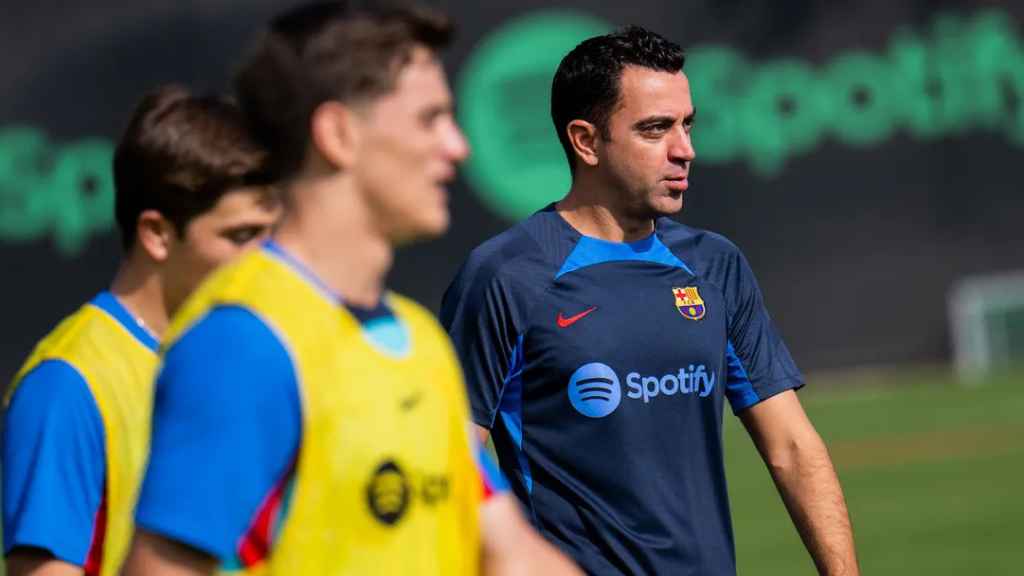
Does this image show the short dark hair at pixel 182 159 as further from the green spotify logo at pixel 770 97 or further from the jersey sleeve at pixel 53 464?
the green spotify logo at pixel 770 97

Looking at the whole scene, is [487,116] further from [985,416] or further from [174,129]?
[174,129]

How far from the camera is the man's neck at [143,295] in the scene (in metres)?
4.20

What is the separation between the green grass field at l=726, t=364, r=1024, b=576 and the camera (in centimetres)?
1198

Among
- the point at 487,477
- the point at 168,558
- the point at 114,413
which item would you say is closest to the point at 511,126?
the point at 114,413

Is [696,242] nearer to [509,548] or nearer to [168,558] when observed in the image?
[509,548]

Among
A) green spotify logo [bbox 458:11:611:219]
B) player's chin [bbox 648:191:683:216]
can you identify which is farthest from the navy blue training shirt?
green spotify logo [bbox 458:11:611:219]

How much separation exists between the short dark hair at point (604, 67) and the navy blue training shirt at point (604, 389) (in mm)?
450

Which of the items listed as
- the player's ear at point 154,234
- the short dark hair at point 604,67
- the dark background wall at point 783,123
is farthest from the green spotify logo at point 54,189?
the player's ear at point 154,234

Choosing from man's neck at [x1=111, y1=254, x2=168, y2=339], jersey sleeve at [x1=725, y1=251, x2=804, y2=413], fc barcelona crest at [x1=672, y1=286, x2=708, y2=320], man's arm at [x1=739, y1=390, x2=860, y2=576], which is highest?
man's neck at [x1=111, y1=254, x2=168, y2=339]

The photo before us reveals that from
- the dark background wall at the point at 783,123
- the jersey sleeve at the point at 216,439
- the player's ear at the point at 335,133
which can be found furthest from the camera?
the dark background wall at the point at 783,123

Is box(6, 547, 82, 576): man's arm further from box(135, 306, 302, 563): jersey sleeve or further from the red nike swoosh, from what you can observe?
the red nike swoosh

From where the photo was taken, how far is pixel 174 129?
403 centimetres

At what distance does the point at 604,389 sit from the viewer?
5.09m

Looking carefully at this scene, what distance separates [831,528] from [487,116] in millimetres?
13045
